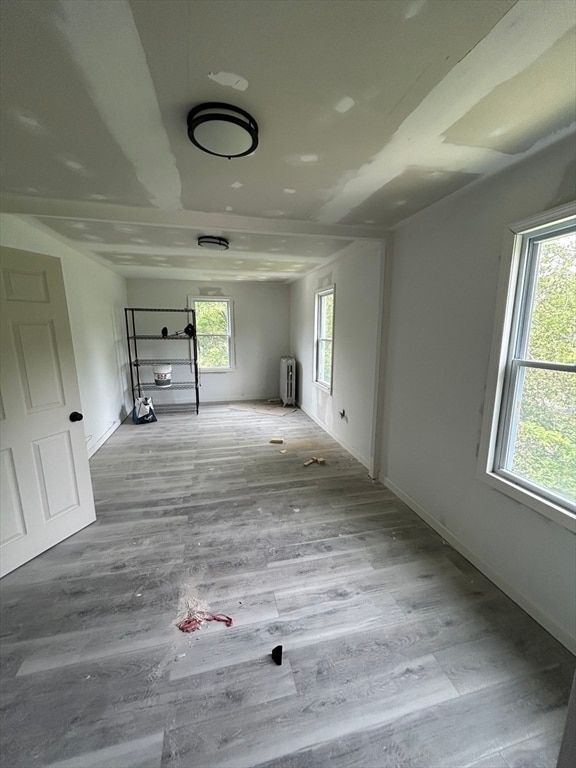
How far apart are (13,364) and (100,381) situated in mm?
2397

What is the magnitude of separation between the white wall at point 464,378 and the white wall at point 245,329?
143 inches

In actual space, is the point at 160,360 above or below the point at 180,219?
below

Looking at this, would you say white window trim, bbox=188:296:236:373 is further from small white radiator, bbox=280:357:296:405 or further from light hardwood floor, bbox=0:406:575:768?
light hardwood floor, bbox=0:406:575:768

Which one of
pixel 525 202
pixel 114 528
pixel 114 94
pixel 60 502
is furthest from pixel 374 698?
pixel 114 94

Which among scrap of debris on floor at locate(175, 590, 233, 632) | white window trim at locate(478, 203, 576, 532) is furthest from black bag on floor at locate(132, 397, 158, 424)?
white window trim at locate(478, 203, 576, 532)

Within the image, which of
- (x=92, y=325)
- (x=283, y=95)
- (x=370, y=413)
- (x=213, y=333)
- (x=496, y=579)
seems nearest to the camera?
(x=283, y=95)

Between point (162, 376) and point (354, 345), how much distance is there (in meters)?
3.50

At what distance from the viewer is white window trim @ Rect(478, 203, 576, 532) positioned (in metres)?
1.54

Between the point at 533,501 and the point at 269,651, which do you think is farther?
the point at 533,501

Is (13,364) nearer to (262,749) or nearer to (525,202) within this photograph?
(262,749)

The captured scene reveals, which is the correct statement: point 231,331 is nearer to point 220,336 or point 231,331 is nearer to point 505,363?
point 220,336

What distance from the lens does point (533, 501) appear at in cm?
166

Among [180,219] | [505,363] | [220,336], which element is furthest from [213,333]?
[505,363]

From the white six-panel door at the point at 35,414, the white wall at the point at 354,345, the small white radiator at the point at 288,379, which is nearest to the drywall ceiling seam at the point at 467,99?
the white wall at the point at 354,345
